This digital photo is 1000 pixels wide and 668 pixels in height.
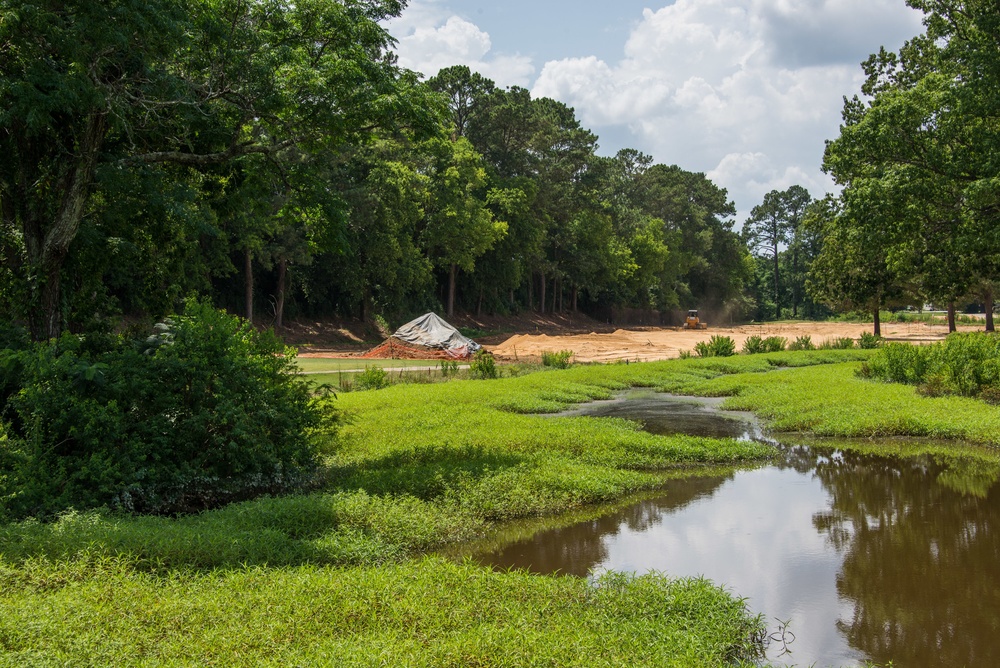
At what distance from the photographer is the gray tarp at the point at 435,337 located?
36.1 metres

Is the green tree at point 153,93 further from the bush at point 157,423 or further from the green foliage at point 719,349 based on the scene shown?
the green foliage at point 719,349

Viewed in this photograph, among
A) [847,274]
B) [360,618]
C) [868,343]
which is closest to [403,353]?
[868,343]

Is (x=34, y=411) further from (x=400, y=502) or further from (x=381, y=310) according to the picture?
(x=381, y=310)

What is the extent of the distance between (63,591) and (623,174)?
91230mm

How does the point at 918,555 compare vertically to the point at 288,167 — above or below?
below

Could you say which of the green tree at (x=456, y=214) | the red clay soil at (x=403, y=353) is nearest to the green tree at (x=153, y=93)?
the red clay soil at (x=403, y=353)

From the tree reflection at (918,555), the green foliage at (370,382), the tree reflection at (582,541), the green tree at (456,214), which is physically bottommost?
the tree reflection at (918,555)

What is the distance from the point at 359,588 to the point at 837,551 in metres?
5.16

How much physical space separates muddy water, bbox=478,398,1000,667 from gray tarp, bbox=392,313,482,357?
24.6 meters

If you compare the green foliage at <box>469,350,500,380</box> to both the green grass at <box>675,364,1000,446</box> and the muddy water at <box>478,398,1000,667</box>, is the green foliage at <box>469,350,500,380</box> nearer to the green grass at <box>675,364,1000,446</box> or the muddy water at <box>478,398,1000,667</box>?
the green grass at <box>675,364,1000,446</box>

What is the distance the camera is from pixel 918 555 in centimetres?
790

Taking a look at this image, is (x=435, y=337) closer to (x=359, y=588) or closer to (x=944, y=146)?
(x=944, y=146)

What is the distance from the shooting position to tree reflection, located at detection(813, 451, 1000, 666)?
591cm

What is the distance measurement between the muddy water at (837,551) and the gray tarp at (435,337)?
24.6 meters
